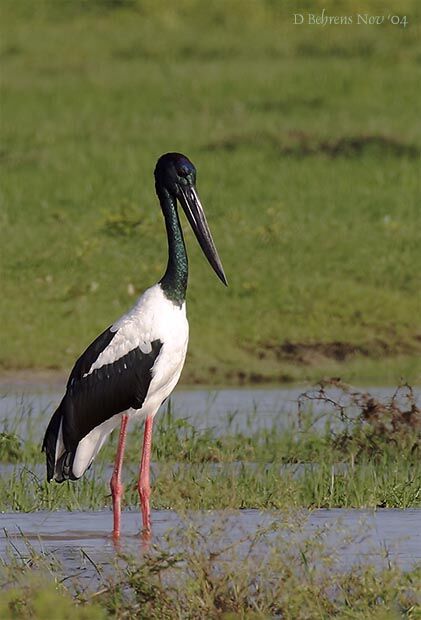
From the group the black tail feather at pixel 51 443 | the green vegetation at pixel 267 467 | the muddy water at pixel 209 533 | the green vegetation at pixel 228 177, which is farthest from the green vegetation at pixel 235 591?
the green vegetation at pixel 228 177

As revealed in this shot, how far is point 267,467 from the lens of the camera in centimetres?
908

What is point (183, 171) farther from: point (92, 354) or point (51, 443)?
point (51, 443)

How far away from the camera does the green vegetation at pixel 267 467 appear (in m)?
7.84

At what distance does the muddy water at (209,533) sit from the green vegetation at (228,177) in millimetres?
5177

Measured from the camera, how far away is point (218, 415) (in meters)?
11.0

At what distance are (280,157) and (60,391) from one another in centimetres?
699

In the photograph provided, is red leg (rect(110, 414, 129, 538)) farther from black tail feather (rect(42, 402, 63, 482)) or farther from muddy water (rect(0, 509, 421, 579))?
black tail feather (rect(42, 402, 63, 482))

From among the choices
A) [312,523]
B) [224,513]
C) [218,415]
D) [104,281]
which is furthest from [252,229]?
[224,513]

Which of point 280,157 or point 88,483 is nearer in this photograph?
point 88,483

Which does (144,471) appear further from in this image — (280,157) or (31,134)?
(31,134)

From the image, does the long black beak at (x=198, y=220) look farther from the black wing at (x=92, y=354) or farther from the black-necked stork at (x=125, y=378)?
the black wing at (x=92, y=354)

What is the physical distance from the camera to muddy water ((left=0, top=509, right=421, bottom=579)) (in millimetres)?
6410

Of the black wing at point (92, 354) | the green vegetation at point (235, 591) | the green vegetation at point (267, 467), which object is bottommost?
the green vegetation at point (235, 591)

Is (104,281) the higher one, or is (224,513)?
(104,281)
